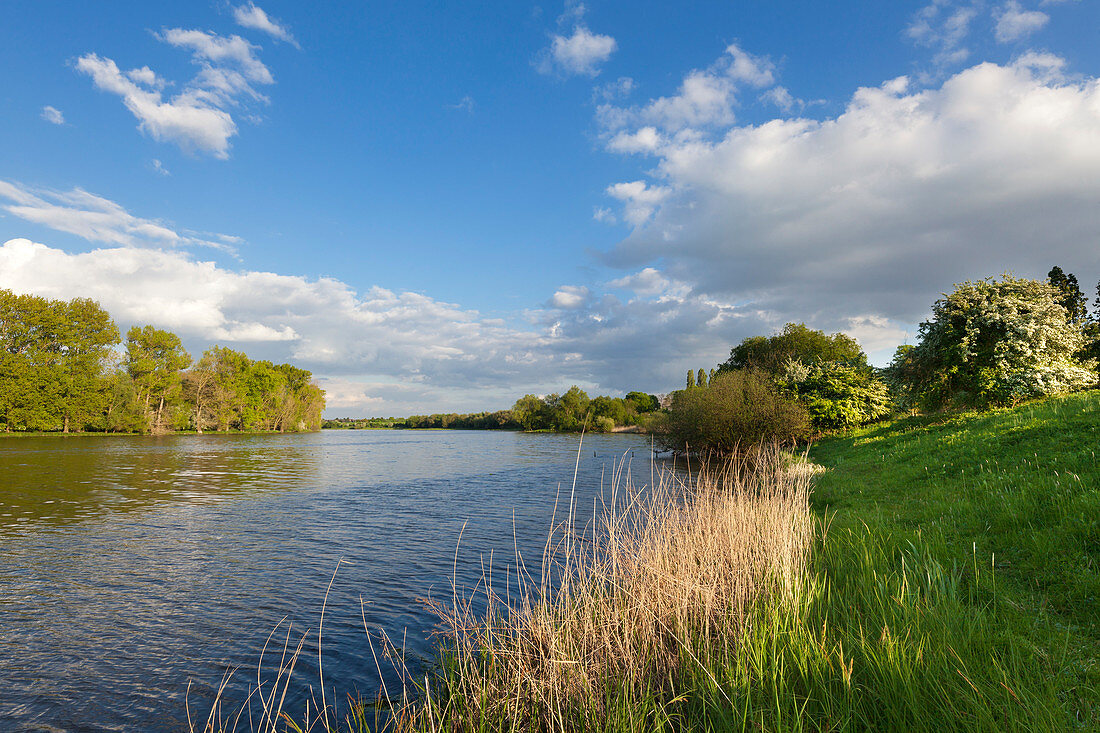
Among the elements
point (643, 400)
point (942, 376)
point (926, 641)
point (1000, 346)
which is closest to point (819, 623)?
point (926, 641)

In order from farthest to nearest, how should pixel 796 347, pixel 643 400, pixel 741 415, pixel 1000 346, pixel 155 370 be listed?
pixel 643 400 → pixel 155 370 → pixel 796 347 → pixel 741 415 → pixel 1000 346

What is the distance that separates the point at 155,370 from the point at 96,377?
1059 centimetres

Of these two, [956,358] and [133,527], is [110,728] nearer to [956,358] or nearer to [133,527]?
[133,527]

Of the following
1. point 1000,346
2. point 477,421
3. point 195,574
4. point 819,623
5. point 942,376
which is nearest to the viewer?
point 819,623

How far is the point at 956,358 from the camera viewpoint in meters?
20.8

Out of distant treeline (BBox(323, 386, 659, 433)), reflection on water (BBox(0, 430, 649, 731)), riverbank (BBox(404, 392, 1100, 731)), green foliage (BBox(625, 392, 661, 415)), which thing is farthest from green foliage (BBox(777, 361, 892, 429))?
green foliage (BBox(625, 392, 661, 415))

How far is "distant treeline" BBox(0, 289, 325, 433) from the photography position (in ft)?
180

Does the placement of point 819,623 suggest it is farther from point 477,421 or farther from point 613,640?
point 477,421

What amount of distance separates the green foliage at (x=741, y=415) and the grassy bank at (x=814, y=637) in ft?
81.7

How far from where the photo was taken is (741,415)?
34.6 meters

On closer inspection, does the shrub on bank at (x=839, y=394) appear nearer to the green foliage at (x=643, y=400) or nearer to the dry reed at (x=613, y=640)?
the dry reed at (x=613, y=640)

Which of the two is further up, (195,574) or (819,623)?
(819,623)

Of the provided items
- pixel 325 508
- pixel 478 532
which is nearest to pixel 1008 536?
pixel 478 532

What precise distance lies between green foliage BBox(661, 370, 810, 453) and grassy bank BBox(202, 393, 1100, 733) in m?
24.9
